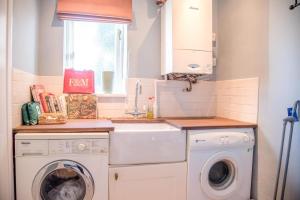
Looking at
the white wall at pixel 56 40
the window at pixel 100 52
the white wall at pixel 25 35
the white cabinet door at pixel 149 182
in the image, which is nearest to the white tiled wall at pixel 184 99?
the white wall at pixel 56 40

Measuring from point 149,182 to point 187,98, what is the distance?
108cm

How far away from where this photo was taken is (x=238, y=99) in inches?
83.5

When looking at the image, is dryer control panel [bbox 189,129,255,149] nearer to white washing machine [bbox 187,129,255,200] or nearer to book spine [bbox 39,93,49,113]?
white washing machine [bbox 187,129,255,200]

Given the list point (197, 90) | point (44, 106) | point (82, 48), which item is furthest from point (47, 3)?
point (197, 90)

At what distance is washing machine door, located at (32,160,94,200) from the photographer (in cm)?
A: 150

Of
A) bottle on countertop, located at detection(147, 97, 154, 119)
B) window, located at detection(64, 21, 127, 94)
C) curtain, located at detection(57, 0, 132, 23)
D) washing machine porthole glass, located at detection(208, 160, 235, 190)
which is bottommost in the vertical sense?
washing machine porthole glass, located at detection(208, 160, 235, 190)

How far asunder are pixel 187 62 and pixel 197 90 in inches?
19.7

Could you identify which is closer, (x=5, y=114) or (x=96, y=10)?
(x=5, y=114)

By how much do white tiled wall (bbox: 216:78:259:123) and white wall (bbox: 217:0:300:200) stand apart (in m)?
0.07

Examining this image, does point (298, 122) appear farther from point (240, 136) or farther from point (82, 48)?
point (82, 48)

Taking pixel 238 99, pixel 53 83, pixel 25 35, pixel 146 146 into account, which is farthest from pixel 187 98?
pixel 25 35

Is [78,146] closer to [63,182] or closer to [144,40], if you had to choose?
[63,182]

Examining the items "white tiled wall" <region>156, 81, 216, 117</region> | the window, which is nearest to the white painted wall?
the window

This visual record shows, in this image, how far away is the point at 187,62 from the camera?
206 centimetres
